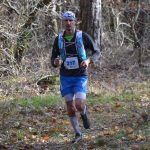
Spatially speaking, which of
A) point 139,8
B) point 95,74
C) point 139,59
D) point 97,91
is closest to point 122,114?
point 97,91

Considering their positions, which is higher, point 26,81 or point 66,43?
point 66,43

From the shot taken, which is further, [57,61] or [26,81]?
[26,81]

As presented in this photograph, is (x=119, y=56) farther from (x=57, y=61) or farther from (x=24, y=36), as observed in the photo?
(x=57, y=61)

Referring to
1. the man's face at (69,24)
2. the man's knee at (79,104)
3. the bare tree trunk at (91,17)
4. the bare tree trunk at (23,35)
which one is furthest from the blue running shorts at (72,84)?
the bare tree trunk at (91,17)

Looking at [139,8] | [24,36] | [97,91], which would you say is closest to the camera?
[97,91]

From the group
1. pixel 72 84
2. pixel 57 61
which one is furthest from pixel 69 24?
pixel 72 84

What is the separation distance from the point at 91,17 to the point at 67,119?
7392 mm

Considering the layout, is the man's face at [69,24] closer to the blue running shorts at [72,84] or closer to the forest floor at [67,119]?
the blue running shorts at [72,84]

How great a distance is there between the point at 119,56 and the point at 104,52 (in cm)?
84

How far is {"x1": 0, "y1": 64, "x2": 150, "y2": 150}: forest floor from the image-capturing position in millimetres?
8875

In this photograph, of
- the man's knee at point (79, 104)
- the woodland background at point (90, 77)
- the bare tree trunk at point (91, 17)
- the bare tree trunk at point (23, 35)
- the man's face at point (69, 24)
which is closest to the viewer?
the man's face at point (69, 24)

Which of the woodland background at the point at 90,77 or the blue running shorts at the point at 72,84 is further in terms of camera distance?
the woodland background at the point at 90,77

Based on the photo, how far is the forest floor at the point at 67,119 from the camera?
349 inches

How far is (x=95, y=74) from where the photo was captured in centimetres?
1886
